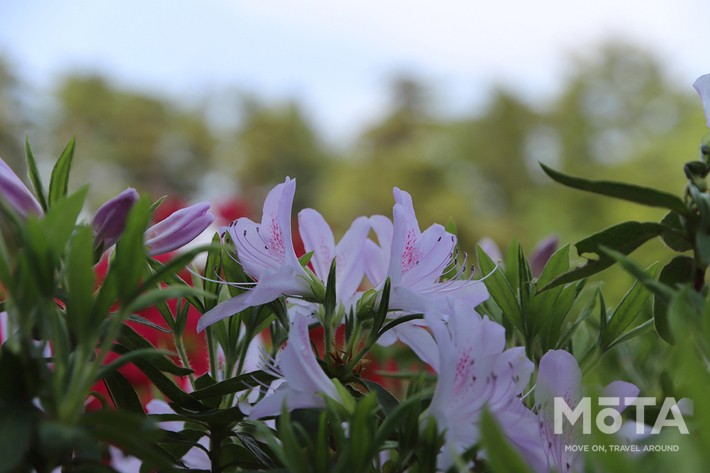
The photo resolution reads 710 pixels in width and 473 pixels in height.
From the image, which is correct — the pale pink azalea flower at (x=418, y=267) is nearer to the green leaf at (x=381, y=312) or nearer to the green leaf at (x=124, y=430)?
the green leaf at (x=381, y=312)

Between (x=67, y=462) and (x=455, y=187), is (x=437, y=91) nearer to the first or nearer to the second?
(x=455, y=187)

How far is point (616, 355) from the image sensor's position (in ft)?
1.93

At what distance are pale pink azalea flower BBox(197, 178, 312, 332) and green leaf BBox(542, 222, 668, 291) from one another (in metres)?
0.12

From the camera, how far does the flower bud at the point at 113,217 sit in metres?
0.32

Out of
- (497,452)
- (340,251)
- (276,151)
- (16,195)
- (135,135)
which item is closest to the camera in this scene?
(497,452)

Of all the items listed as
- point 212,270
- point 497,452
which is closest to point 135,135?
point 212,270

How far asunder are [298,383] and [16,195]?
144mm

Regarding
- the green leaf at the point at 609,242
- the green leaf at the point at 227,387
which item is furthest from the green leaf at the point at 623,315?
the green leaf at the point at 227,387

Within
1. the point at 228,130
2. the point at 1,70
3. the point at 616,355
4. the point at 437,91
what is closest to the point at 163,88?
the point at 228,130

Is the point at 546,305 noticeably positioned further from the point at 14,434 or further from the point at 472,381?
the point at 14,434

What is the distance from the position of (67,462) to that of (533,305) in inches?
9.6

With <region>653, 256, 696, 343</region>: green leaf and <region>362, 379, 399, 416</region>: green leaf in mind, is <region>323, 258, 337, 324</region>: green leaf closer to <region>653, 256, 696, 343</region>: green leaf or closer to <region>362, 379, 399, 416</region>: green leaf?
<region>362, 379, 399, 416</region>: green leaf

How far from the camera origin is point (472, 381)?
309mm

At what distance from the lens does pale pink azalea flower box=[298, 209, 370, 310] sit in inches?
16.1
